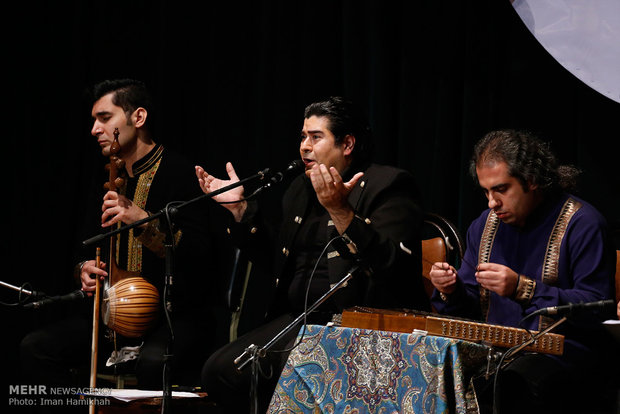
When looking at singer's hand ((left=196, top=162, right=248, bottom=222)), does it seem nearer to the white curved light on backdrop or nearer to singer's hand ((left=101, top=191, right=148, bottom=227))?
singer's hand ((left=101, top=191, right=148, bottom=227))

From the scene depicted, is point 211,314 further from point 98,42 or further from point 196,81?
point 98,42

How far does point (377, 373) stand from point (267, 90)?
227 centimetres

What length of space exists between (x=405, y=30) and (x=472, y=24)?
1.09 ft

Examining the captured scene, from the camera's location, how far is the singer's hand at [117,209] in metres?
3.12

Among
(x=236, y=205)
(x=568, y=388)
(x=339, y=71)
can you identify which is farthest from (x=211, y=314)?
(x=568, y=388)

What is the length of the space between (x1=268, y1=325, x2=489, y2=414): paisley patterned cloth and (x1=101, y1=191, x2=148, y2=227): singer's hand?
1.20 m

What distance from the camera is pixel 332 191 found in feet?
8.36

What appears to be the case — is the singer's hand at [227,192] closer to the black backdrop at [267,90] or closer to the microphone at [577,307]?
the black backdrop at [267,90]

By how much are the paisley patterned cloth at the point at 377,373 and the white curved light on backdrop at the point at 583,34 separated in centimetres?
164

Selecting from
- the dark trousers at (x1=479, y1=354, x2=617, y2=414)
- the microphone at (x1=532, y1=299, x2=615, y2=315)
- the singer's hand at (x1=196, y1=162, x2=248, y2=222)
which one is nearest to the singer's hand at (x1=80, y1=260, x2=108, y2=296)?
the singer's hand at (x1=196, y1=162, x2=248, y2=222)

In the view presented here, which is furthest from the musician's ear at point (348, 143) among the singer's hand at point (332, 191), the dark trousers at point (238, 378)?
the dark trousers at point (238, 378)

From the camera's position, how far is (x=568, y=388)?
2359mm

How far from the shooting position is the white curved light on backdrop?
10.5 ft

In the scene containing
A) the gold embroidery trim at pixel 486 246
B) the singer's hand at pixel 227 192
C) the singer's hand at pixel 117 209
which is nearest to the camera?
the gold embroidery trim at pixel 486 246
